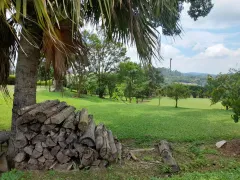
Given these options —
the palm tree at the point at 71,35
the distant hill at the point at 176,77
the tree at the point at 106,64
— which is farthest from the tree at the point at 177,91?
the palm tree at the point at 71,35

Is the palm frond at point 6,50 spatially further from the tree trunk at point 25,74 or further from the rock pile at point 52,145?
the rock pile at point 52,145

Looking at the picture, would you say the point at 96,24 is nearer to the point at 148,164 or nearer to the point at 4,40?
the point at 4,40

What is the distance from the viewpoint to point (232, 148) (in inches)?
188

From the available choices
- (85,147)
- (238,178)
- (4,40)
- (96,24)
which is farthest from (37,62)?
(238,178)

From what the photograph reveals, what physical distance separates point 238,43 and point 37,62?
32.4ft

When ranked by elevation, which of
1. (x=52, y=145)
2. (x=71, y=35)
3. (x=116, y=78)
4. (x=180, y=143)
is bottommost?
(x=180, y=143)

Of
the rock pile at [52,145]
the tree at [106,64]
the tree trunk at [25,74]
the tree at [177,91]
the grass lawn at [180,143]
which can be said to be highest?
the tree at [106,64]

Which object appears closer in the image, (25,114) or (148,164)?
(25,114)

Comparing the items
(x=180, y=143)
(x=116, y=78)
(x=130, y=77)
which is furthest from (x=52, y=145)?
(x=116, y=78)

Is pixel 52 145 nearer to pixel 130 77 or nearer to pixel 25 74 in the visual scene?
pixel 25 74

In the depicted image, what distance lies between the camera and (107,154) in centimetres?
355

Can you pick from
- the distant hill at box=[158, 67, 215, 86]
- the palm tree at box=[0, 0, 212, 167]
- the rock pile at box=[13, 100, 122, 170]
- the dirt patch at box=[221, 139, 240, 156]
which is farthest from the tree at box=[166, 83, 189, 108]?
the rock pile at box=[13, 100, 122, 170]

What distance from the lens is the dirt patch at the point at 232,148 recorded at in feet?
15.0

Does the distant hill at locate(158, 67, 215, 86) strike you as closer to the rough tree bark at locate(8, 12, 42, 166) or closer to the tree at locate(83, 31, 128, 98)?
the rough tree bark at locate(8, 12, 42, 166)
